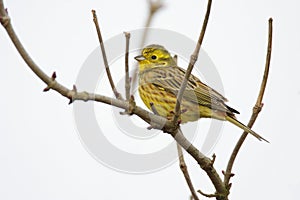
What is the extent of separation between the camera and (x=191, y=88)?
20.1 feet

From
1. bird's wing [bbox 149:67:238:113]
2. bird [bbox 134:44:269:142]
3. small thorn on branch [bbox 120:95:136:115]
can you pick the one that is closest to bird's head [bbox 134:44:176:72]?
bird [bbox 134:44:269:142]

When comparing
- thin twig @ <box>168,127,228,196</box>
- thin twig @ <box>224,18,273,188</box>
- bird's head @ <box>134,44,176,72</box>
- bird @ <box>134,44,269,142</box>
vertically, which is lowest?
thin twig @ <box>168,127,228,196</box>

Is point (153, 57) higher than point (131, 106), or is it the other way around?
point (153, 57)

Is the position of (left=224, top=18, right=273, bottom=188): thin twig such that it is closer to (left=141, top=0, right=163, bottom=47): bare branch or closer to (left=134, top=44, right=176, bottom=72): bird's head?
(left=141, top=0, right=163, bottom=47): bare branch

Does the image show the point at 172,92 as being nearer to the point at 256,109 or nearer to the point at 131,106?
the point at 256,109

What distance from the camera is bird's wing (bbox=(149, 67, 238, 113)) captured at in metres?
5.91

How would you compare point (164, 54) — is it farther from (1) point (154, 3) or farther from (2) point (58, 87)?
(2) point (58, 87)

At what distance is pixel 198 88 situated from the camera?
6.21m

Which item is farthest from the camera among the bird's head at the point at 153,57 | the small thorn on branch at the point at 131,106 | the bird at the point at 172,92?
the bird's head at the point at 153,57

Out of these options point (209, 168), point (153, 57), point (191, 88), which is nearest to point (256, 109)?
point (209, 168)

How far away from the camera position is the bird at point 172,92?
5.77m

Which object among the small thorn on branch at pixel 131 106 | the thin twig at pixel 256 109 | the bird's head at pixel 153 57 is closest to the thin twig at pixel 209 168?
the thin twig at pixel 256 109

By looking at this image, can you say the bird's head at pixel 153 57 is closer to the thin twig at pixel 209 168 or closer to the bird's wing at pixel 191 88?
the bird's wing at pixel 191 88

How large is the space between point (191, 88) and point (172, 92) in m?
0.30
